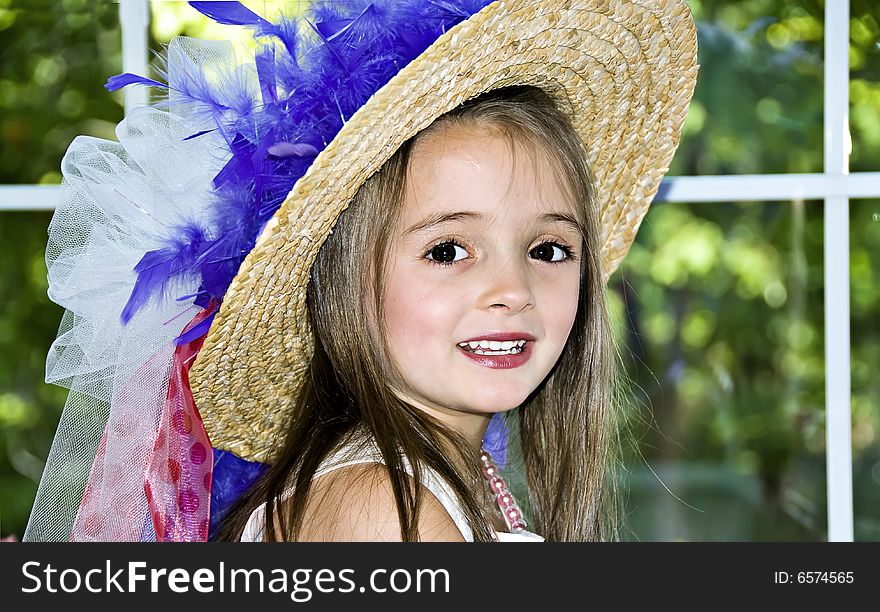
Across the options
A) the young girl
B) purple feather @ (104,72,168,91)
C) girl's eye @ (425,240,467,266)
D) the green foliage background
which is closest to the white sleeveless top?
the young girl

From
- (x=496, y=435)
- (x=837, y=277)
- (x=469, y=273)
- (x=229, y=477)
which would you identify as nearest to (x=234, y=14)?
(x=469, y=273)

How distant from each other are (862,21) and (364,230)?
43.8 inches

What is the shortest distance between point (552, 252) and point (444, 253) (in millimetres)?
157

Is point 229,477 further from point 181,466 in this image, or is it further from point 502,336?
point 502,336

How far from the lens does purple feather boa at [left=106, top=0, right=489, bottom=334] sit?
1.00 m

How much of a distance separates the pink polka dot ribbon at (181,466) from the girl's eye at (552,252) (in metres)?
0.40

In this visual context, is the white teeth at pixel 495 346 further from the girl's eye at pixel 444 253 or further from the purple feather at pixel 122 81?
the purple feather at pixel 122 81

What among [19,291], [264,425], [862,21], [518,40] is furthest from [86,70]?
[862,21]

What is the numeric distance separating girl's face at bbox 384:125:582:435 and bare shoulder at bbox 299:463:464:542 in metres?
0.14

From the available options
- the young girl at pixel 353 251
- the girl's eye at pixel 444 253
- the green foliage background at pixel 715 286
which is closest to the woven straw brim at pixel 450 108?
the young girl at pixel 353 251

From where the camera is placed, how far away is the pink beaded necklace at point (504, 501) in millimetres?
1238

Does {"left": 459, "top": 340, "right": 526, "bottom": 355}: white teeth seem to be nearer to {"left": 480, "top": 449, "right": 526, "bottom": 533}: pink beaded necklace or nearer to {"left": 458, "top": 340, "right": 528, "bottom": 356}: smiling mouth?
{"left": 458, "top": 340, "right": 528, "bottom": 356}: smiling mouth

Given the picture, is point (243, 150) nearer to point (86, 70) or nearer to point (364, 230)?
point (364, 230)

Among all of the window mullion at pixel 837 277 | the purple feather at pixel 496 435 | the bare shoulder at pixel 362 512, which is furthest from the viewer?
the window mullion at pixel 837 277
